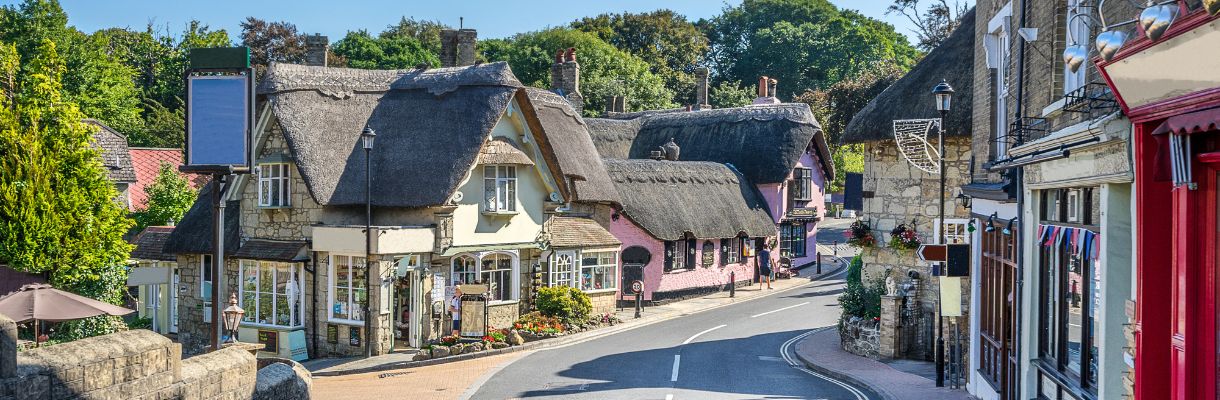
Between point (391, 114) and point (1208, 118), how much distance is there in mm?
22972

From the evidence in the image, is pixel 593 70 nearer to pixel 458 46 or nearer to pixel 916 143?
pixel 458 46

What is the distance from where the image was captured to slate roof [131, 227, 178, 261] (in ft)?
103

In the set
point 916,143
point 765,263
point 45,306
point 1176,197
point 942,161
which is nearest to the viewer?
point 1176,197

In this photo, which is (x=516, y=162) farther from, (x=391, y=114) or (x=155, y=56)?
(x=155, y=56)

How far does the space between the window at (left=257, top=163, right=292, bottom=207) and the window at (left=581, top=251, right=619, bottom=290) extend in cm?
883

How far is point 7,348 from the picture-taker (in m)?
8.19

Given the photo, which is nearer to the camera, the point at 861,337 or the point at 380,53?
the point at 861,337

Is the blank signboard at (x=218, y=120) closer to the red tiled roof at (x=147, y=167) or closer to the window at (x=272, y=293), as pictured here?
the window at (x=272, y=293)

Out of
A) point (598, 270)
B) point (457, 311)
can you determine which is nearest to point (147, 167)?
point (598, 270)

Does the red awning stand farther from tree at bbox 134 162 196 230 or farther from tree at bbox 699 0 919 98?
tree at bbox 699 0 919 98

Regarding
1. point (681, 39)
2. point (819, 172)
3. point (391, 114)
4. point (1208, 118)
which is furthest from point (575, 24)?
point (1208, 118)

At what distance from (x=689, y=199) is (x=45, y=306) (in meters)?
23.2

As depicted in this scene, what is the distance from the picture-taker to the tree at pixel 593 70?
6775 cm

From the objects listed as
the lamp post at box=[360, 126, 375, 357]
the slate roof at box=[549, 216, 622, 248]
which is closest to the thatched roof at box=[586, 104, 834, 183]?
the slate roof at box=[549, 216, 622, 248]
